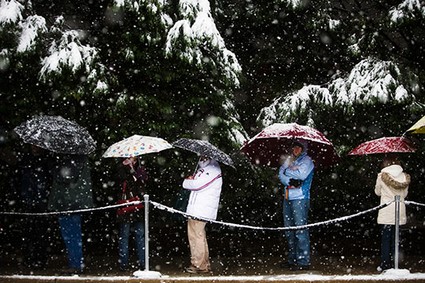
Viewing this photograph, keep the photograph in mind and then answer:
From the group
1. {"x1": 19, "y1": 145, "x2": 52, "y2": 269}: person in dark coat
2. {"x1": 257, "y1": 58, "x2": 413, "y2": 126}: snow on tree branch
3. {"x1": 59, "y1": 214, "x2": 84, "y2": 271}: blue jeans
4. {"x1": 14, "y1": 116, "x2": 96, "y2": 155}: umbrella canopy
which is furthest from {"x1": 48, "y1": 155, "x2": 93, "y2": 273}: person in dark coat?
{"x1": 257, "y1": 58, "x2": 413, "y2": 126}: snow on tree branch

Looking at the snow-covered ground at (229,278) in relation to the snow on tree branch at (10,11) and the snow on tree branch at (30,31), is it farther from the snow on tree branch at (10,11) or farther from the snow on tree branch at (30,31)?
the snow on tree branch at (10,11)

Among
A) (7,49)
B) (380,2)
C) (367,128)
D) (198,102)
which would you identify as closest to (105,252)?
(198,102)

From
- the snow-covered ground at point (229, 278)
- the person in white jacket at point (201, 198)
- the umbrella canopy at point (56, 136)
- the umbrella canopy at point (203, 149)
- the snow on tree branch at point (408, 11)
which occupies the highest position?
the snow on tree branch at point (408, 11)

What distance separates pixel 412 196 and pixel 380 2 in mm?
3607

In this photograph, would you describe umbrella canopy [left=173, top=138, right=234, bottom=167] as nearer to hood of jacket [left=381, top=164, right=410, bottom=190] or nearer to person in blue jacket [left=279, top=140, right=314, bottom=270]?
person in blue jacket [left=279, top=140, right=314, bottom=270]

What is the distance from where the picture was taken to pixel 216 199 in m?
8.91

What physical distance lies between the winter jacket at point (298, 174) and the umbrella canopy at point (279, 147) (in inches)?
10.5

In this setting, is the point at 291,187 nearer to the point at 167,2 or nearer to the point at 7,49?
the point at 167,2

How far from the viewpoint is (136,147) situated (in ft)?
28.8

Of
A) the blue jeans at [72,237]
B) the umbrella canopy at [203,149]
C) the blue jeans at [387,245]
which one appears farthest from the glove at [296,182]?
the blue jeans at [72,237]

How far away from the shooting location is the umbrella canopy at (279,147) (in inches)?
350

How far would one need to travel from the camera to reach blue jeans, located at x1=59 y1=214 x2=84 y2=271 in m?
8.86

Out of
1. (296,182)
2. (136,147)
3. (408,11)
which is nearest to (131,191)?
(136,147)

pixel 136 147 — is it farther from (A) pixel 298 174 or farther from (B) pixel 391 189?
(B) pixel 391 189
